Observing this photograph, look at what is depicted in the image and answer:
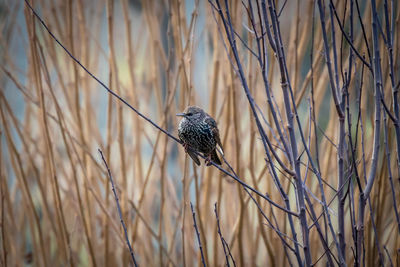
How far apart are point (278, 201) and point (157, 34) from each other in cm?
86

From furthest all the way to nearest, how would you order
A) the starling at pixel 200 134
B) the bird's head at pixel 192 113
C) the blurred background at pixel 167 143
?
the starling at pixel 200 134
the bird's head at pixel 192 113
the blurred background at pixel 167 143

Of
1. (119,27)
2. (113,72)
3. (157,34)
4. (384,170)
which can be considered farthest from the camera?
(119,27)

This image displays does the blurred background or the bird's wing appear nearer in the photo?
the blurred background

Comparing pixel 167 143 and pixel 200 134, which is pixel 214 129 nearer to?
pixel 200 134

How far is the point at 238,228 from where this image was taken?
1399 millimetres

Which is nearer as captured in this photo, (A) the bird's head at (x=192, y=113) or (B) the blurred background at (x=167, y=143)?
(B) the blurred background at (x=167, y=143)

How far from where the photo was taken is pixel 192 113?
64.0 inches

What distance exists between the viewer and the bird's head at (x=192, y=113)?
1572mm

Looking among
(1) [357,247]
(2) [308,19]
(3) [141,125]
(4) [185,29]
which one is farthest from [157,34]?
(1) [357,247]

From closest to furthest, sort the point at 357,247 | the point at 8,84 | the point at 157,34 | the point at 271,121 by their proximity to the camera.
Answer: the point at 357,247, the point at 271,121, the point at 157,34, the point at 8,84

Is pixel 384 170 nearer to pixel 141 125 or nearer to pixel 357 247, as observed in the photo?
pixel 357 247

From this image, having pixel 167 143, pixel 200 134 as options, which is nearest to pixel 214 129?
pixel 200 134

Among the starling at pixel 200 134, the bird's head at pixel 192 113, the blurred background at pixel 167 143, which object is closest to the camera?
the blurred background at pixel 167 143

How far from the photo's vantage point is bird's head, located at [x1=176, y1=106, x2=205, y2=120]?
1.57 meters
